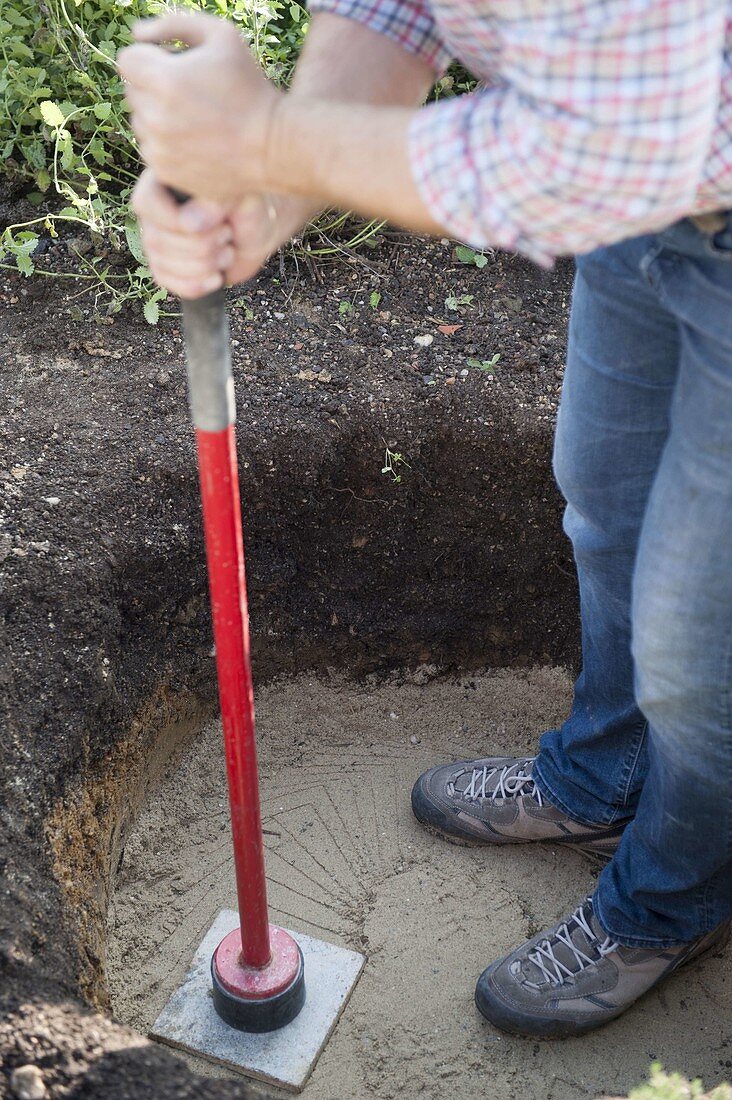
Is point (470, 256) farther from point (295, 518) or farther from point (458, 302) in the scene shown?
point (295, 518)

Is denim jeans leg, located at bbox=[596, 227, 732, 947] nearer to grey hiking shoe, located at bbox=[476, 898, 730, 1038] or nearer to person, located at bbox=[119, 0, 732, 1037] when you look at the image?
person, located at bbox=[119, 0, 732, 1037]

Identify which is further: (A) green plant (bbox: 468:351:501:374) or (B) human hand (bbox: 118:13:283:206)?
(A) green plant (bbox: 468:351:501:374)

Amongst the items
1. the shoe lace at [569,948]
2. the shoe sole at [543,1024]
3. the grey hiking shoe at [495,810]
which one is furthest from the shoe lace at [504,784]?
the shoe sole at [543,1024]

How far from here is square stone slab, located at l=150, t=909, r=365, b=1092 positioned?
1.77 meters

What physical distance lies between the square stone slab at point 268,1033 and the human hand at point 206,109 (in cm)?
144

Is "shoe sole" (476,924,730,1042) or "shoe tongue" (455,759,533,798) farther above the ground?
"shoe tongue" (455,759,533,798)

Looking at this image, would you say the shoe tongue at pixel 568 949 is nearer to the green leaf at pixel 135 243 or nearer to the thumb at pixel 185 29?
the thumb at pixel 185 29

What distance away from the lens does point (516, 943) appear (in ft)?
6.78

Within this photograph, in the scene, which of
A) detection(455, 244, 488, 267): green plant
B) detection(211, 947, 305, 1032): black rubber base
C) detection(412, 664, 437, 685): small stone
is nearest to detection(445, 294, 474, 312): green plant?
detection(455, 244, 488, 267): green plant

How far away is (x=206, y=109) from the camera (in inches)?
38.7

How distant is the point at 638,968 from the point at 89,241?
2.19 meters

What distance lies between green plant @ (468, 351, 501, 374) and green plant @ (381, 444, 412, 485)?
12.1 inches

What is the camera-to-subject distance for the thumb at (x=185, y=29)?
3.37 ft

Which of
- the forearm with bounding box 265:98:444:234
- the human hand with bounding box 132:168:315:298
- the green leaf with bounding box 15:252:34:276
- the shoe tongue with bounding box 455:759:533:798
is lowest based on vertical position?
Answer: the shoe tongue with bounding box 455:759:533:798
